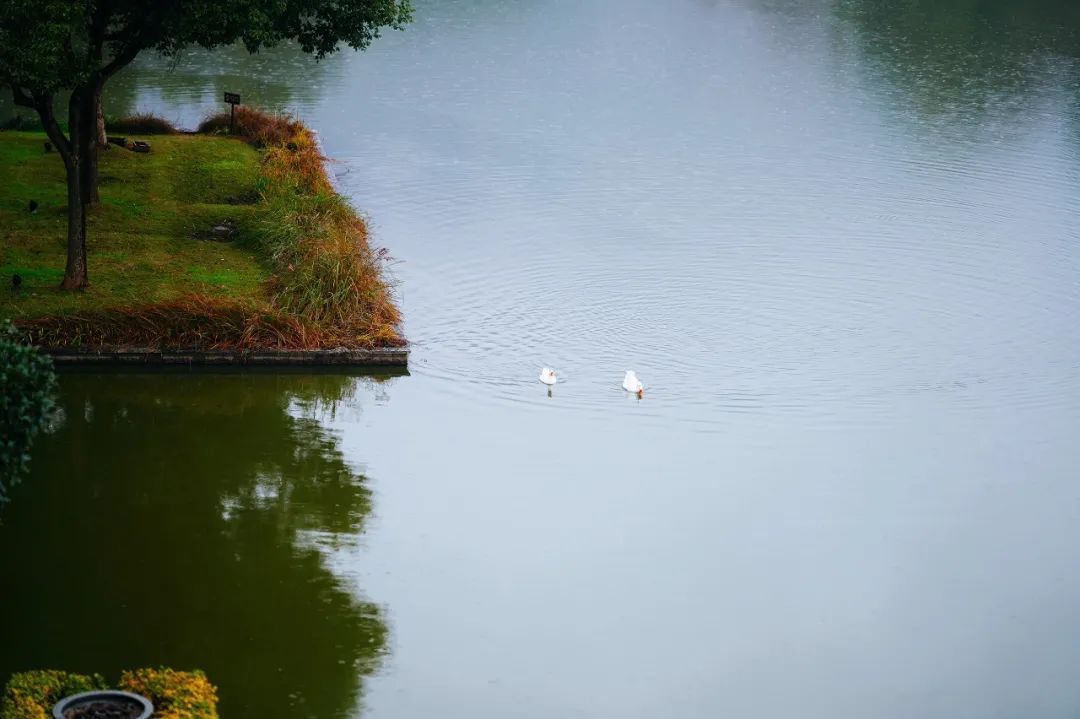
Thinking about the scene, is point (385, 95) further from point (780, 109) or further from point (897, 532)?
point (897, 532)

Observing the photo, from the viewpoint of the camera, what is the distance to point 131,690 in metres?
9.48

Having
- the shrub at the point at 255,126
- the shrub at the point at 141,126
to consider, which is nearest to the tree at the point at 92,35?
the shrub at the point at 255,126

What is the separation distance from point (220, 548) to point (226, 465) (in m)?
1.90

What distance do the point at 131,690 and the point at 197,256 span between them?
386 inches

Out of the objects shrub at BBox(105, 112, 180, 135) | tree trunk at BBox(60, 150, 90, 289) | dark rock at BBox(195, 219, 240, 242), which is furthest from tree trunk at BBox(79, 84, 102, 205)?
shrub at BBox(105, 112, 180, 135)

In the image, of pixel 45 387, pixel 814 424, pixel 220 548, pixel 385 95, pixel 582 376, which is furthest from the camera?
pixel 385 95

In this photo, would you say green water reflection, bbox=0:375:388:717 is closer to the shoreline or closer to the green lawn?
the shoreline

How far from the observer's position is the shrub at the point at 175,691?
9.14 meters

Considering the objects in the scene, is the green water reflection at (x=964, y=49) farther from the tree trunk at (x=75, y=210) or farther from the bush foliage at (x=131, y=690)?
the bush foliage at (x=131, y=690)

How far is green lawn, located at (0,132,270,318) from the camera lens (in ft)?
55.5

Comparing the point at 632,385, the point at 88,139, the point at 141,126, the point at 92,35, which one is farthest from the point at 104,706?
the point at 141,126

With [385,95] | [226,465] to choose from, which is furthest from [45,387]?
[385,95]

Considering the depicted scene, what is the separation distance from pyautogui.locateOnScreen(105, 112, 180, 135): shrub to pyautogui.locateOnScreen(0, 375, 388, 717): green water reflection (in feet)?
36.6

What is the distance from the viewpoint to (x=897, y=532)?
13.1 metres
